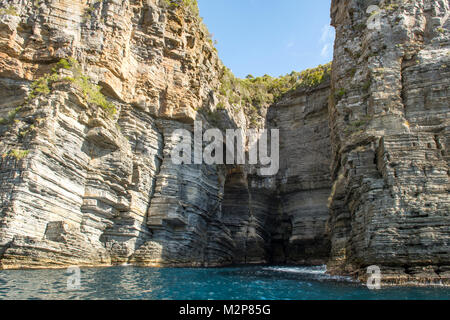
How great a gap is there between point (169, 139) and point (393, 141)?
16.9 metres

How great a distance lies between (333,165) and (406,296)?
1692 centimetres

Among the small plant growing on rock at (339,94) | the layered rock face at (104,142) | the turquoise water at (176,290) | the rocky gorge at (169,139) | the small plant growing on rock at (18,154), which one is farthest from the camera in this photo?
the small plant growing on rock at (339,94)

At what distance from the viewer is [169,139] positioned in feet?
94.3

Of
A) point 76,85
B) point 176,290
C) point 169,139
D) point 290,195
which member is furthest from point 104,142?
point 290,195

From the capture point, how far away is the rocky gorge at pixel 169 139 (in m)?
16.9

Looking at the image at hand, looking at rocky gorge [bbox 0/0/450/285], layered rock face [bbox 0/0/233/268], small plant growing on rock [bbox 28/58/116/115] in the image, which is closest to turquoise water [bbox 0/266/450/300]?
rocky gorge [bbox 0/0/450/285]

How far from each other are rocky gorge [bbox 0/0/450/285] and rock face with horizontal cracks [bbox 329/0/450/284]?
0.08 meters

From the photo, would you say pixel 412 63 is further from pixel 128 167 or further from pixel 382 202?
pixel 128 167

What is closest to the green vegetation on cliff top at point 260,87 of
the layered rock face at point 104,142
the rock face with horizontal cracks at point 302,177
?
the rock face with horizontal cracks at point 302,177

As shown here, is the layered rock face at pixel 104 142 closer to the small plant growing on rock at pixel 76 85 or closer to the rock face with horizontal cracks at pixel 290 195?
the small plant growing on rock at pixel 76 85

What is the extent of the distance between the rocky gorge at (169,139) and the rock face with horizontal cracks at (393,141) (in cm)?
8

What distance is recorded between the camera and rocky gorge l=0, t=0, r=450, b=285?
667 inches

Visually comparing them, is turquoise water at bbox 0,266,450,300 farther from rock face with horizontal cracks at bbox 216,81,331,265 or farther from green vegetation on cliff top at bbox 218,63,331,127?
green vegetation on cliff top at bbox 218,63,331,127

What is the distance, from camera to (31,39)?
24594mm
